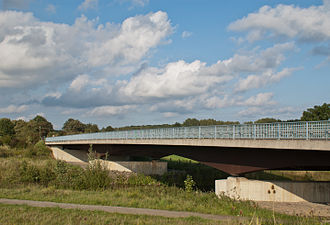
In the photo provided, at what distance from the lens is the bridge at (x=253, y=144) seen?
1744 centimetres

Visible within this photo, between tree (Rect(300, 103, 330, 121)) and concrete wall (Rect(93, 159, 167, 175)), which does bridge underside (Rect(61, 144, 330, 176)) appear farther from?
tree (Rect(300, 103, 330, 121))

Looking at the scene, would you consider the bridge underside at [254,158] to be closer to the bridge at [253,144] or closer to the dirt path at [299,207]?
the bridge at [253,144]

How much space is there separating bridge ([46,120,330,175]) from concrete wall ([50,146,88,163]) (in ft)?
92.6

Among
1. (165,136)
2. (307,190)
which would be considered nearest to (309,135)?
(307,190)

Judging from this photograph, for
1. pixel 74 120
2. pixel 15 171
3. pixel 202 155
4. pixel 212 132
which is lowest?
pixel 15 171

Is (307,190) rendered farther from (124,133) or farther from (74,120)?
(74,120)

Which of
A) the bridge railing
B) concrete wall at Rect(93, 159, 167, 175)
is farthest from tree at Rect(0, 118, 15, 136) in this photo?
the bridge railing

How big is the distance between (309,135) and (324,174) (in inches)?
1088

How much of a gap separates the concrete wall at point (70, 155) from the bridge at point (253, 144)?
28228 millimetres

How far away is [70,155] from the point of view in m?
61.5

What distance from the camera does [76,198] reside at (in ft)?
65.3

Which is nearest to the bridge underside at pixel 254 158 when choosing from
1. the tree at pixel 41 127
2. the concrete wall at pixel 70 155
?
the concrete wall at pixel 70 155

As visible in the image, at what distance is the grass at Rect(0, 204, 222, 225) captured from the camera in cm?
1309

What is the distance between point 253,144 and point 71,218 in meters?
12.7
